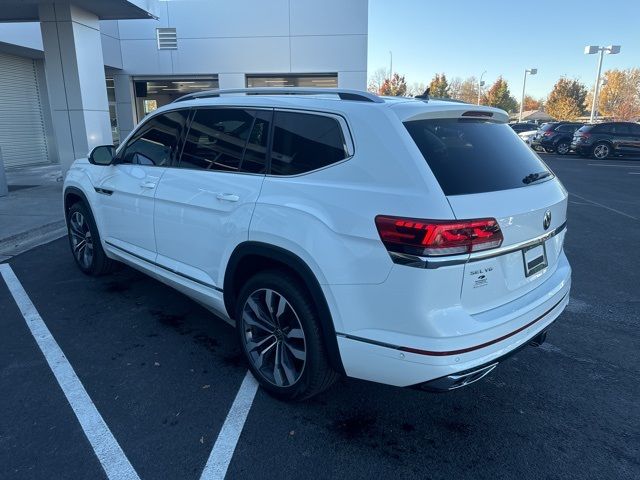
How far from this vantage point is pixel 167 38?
18.7m

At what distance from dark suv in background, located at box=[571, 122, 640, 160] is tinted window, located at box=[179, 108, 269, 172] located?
24412 millimetres

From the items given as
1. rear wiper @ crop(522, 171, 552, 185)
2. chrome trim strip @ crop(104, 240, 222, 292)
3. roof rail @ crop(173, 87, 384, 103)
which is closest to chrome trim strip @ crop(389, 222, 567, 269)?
rear wiper @ crop(522, 171, 552, 185)

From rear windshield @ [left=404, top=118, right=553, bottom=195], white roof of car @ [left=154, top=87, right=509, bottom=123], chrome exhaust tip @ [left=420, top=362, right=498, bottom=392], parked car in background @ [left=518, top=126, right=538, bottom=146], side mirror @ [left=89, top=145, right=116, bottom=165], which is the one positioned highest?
white roof of car @ [left=154, top=87, right=509, bottom=123]

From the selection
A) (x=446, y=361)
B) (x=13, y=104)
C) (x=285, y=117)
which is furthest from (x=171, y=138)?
(x=13, y=104)

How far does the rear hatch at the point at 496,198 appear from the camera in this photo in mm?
2342

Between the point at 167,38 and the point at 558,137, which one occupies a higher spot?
the point at 167,38

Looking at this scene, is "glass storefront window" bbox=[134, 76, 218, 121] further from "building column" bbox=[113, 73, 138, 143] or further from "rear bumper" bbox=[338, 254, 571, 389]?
"rear bumper" bbox=[338, 254, 571, 389]

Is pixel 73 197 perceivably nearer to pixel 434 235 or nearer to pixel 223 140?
pixel 223 140

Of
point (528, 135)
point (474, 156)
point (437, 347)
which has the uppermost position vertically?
point (474, 156)

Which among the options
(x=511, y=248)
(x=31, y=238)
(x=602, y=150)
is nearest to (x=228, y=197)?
(x=511, y=248)

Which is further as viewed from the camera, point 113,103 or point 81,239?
point 113,103

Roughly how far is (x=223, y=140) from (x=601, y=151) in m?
24.7

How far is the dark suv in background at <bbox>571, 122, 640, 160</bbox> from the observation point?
2256 centimetres

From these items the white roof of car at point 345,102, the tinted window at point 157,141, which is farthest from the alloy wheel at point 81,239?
the white roof of car at point 345,102
